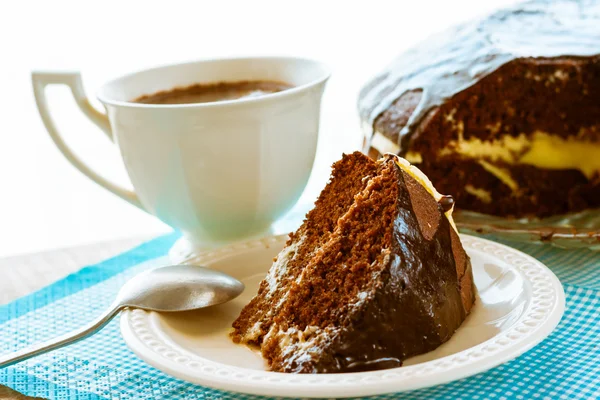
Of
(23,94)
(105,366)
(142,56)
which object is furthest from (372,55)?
(105,366)

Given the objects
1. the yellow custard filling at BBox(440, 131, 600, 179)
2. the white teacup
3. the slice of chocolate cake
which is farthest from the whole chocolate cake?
the slice of chocolate cake

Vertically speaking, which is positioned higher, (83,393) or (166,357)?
(166,357)

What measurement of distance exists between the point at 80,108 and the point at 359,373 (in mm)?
1540

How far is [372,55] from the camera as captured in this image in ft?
15.2

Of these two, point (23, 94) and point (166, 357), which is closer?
point (166, 357)

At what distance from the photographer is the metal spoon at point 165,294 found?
1.65m

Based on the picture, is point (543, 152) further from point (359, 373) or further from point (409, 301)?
point (359, 373)

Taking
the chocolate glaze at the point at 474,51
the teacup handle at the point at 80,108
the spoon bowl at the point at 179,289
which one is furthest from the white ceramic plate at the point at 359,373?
the chocolate glaze at the point at 474,51

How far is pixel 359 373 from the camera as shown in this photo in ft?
4.41

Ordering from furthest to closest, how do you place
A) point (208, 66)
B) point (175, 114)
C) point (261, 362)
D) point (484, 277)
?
point (208, 66) < point (175, 114) < point (484, 277) < point (261, 362)

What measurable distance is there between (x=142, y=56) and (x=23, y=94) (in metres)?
0.78

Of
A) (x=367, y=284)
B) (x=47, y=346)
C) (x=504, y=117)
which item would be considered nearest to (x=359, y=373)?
(x=367, y=284)

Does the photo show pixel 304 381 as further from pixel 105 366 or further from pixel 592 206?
pixel 592 206

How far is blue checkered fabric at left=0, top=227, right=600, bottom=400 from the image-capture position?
5.05 ft
